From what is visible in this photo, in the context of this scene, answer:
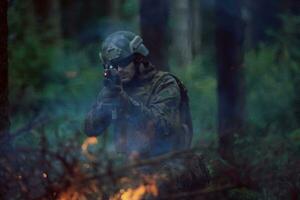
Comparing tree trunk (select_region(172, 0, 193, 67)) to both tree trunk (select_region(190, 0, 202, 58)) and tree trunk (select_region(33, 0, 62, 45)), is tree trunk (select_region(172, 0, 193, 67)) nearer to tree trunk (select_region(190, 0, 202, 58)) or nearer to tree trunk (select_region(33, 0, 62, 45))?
tree trunk (select_region(33, 0, 62, 45))

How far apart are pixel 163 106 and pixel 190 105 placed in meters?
10.1

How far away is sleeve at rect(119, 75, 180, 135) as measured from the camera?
7.07m

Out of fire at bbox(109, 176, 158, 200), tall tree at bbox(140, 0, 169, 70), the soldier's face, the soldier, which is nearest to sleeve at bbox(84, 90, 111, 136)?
the soldier

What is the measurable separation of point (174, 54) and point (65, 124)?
41.9 ft

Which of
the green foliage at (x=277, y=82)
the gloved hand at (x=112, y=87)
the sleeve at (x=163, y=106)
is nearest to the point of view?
the gloved hand at (x=112, y=87)

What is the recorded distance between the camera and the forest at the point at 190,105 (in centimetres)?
565

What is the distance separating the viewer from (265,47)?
883 inches

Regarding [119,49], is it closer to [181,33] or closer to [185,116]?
[185,116]

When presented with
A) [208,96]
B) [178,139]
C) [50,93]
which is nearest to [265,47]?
[208,96]

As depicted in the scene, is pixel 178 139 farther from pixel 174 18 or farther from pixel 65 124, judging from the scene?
pixel 174 18

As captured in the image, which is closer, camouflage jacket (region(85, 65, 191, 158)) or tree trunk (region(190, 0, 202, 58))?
camouflage jacket (region(85, 65, 191, 158))

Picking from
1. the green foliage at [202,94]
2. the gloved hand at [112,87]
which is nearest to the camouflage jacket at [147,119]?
the gloved hand at [112,87]

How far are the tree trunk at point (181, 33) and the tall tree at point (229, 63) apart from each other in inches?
499

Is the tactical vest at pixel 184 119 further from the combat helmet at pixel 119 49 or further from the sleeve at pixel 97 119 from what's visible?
the sleeve at pixel 97 119
